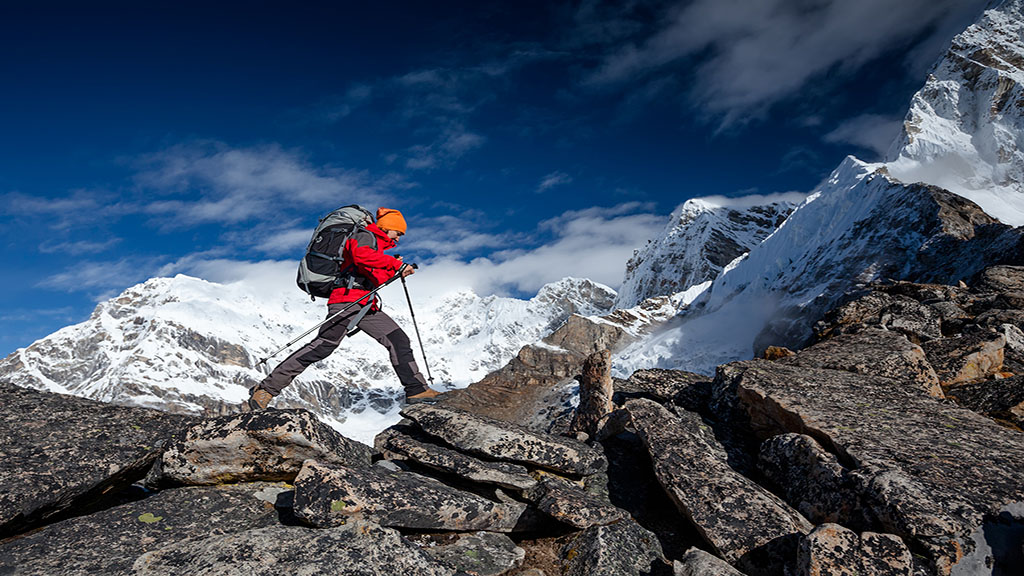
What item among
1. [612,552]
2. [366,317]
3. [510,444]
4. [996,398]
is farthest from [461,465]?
[996,398]

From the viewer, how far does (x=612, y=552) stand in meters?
5.50

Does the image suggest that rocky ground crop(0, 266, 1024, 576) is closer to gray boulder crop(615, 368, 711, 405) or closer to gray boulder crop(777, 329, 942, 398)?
gray boulder crop(777, 329, 942, 398)

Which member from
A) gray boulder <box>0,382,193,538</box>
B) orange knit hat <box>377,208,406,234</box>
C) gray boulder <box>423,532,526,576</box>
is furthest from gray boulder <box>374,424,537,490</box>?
orange knit hat <box>377,208,406,234</box>

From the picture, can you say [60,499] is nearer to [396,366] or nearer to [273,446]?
[273,446]

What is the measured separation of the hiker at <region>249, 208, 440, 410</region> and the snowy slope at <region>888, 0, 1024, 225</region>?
130954 millimetres

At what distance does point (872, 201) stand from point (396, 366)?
4917 inches

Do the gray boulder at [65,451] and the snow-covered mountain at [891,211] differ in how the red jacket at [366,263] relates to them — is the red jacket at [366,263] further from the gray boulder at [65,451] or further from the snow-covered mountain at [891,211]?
the snow-covered mountain at [891,211]

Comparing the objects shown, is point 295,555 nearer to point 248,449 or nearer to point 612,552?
point 248,449

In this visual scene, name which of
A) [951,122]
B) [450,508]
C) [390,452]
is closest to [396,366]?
[390,452]

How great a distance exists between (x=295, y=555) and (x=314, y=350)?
5.45 metres

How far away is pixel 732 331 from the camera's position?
5148 inches

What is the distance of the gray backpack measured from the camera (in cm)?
957

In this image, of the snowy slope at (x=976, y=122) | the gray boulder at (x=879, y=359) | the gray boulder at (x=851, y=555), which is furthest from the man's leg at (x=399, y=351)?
the snowy slope at (x=976, y=122)

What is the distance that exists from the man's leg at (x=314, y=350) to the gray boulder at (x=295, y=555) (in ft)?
15.2
